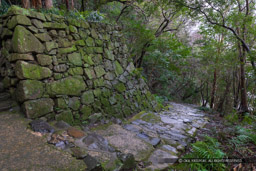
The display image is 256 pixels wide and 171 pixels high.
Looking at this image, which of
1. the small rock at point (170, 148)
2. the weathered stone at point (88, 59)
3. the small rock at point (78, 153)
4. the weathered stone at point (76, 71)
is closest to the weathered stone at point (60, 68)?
the weathered stone at point (76, 71)

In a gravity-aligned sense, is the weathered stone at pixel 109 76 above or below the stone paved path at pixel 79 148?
above

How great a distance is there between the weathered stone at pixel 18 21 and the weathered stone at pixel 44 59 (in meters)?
0.53

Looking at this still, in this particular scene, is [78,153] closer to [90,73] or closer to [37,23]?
[90,73]

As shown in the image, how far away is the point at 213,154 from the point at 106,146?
5.14 ft

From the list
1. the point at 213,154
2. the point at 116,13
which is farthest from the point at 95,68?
the point at 116,13

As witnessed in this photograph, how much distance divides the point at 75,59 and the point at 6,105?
4.58 feet

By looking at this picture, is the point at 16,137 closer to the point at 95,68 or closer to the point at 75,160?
the point at 75,160

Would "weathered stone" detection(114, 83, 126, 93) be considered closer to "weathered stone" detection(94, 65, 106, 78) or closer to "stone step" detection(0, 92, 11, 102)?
"weathered stone" detection(94, 65, 106, 78)

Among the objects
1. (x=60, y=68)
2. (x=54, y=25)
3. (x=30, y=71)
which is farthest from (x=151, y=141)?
(x=54, y=25)

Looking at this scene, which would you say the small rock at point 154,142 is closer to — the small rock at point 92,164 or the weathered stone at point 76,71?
the small rock at point 92,164

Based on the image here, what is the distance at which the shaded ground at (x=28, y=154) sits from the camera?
1413 millimetres

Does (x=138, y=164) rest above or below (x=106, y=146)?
below

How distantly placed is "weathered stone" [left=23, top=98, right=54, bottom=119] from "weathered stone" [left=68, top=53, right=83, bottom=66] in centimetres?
90

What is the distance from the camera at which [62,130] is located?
2131mm
